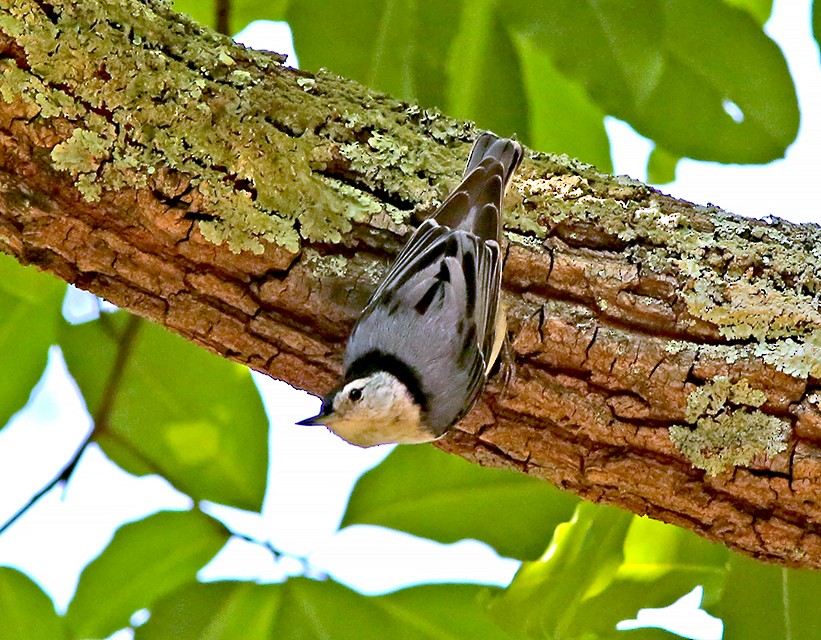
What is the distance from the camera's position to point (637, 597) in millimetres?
2039

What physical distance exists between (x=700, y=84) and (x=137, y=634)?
174cm

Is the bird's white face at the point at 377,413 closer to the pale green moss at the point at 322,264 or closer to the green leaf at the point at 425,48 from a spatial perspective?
the pale green moss at the point at 322,264

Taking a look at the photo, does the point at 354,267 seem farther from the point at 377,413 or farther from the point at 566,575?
the point at 566,575

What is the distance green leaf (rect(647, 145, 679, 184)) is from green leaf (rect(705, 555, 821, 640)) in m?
1.12

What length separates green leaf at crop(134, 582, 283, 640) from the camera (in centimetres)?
207

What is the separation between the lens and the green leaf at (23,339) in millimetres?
2193

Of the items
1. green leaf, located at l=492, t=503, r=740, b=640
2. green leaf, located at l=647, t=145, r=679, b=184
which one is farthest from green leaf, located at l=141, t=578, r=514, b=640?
green leaf, located at l=647, t=145, r=679, b=184

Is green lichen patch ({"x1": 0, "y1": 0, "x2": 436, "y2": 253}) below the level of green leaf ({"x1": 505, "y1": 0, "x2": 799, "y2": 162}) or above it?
below

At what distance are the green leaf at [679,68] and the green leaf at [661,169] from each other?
480 mm

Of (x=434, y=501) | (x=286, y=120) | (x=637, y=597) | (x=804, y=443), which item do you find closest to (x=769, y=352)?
(x=804, y=443)

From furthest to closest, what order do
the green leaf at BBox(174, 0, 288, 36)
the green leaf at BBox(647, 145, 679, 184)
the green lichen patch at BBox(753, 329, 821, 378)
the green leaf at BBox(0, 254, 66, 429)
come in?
the green leaf at BBox(647, 145, 679, 184)
the green leaf at BBox(174, 0, 288, 36)
the green leaf at BBox(0, 254, 66, 429)
the green lichen patch at BBox(753, 329, 821, 378)

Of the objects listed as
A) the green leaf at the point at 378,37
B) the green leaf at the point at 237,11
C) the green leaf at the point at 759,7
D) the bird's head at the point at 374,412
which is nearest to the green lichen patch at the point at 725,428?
the bird's head at the point at 374,412

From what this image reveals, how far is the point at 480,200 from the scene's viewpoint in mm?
1919

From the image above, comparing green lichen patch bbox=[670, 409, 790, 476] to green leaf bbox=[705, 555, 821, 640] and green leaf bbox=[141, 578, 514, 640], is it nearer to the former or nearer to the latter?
green leaf bbox=[705, 555, 821, 640]
